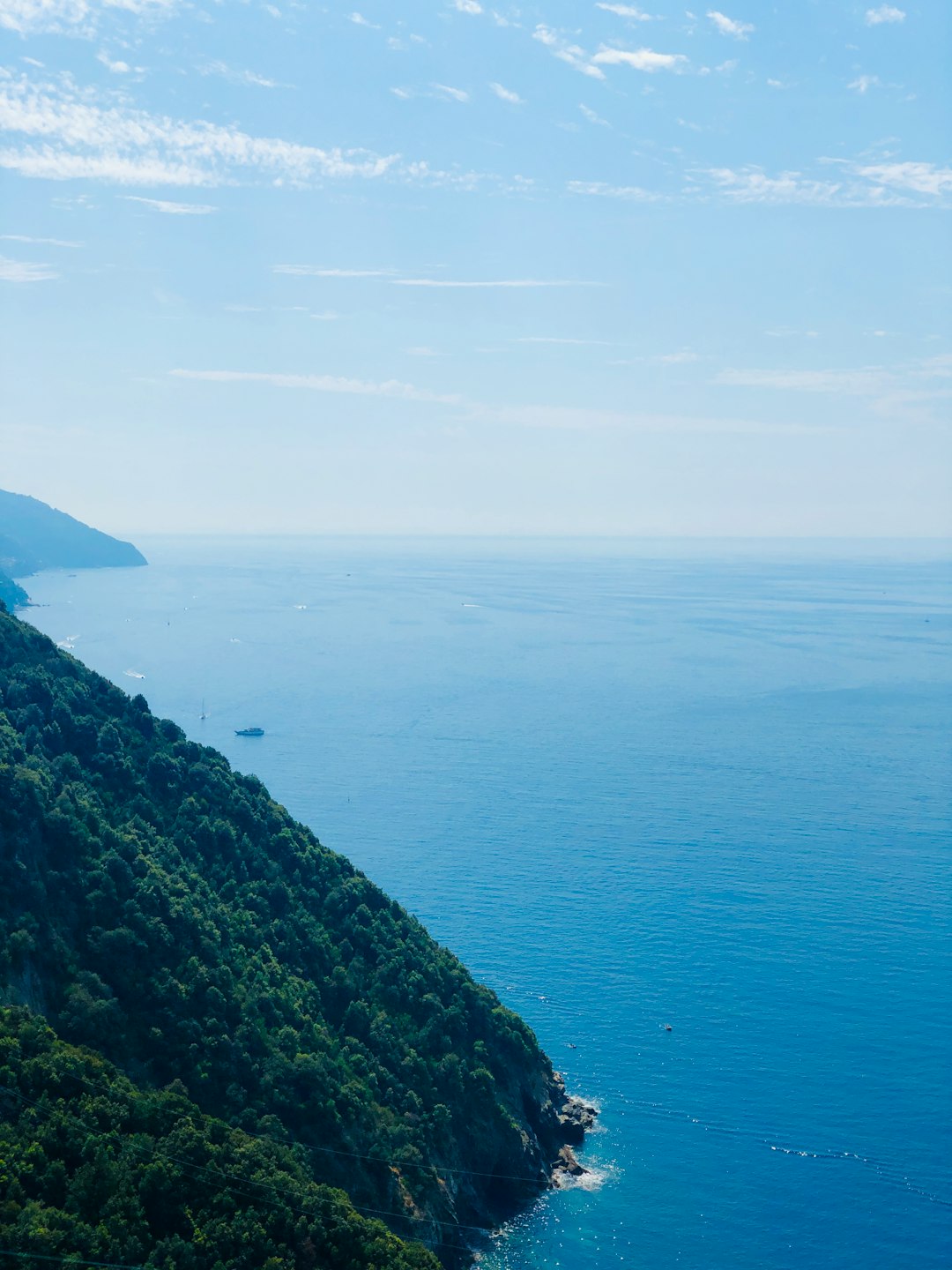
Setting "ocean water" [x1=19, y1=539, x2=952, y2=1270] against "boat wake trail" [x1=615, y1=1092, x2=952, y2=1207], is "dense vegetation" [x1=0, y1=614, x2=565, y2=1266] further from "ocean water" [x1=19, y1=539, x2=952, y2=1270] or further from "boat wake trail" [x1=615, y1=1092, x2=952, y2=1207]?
"ocean water" [x1=19, y1=539, x2=952, y2=1270]

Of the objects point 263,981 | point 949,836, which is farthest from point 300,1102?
point 949,836

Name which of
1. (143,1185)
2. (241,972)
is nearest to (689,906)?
(241,972)

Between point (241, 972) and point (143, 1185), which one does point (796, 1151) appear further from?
point (143, 1185)

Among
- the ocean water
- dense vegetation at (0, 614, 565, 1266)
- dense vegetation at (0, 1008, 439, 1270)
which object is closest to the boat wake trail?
the ocean water

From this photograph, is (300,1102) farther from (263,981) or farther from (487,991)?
(487,991)

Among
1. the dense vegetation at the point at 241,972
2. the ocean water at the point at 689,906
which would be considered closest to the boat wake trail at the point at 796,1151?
the ocean water at the point at 689,906

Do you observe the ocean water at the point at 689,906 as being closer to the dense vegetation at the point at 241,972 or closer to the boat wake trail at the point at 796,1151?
the boat wake trail at the point at 796,1151

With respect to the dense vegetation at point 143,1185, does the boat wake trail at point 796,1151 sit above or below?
below
